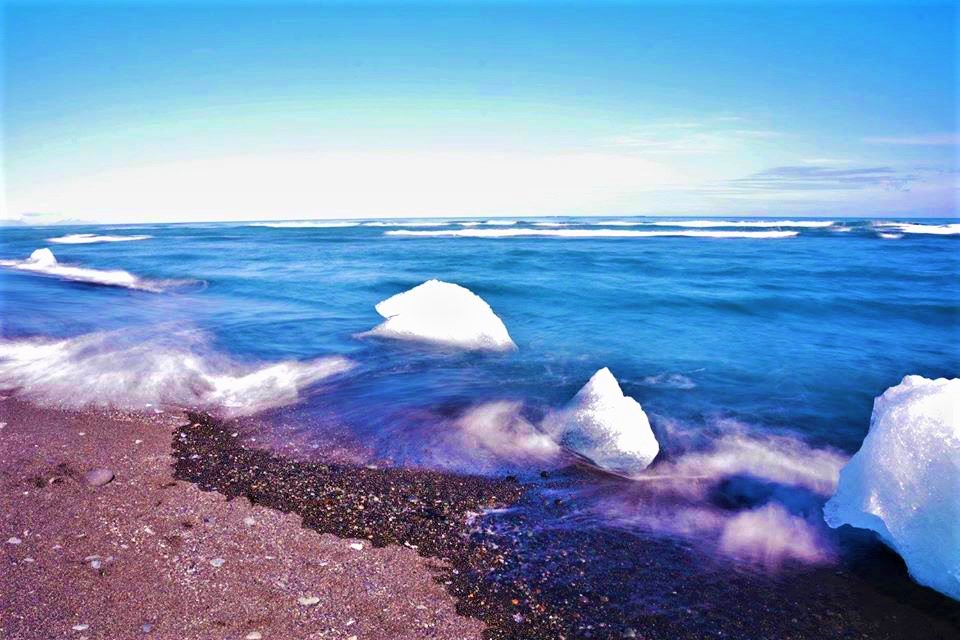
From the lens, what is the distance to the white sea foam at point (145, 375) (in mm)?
7676

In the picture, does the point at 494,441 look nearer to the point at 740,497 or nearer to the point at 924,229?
the point at 740,497

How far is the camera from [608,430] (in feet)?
21.1

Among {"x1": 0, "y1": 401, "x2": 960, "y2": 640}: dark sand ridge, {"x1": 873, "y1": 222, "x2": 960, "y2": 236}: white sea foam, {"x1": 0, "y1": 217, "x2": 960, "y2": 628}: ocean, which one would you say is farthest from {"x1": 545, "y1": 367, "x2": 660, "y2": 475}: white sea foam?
{"x1": 873, "y1": 222, "x2": 960, "y2": 236}: white sea foam

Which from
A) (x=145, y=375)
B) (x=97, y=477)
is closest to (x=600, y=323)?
(x=145, y=375)

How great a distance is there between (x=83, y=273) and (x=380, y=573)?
26.0 metres

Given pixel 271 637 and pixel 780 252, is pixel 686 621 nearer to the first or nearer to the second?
pixel 271 637

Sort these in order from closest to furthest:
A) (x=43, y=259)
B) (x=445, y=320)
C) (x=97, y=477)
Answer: (x=97, y=477)
(x=445, y=320)
(x=43, y=259)

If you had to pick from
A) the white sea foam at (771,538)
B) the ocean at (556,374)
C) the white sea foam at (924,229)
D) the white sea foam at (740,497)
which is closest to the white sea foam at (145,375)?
A: the ocean at (556,374)

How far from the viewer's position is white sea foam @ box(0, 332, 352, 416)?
7.68 metres

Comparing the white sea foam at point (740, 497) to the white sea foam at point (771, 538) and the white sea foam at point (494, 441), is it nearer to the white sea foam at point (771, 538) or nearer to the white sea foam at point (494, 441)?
the white sea foam at point (771, 538)

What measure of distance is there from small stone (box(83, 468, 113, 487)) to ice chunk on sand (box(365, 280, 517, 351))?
7.04 metres

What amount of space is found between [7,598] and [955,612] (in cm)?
679

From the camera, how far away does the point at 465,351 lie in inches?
443

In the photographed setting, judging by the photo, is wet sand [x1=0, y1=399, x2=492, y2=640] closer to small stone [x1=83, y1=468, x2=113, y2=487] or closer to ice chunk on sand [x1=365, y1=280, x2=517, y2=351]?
small stone [x1=83, y1=468, x2=113, y2=487]
